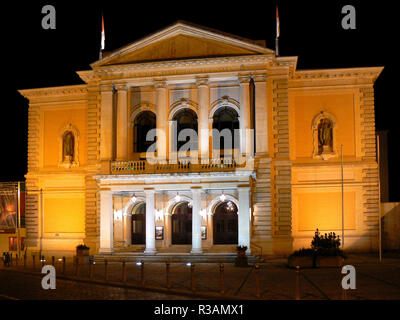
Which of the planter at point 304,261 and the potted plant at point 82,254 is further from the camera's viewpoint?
the potted plant at point 82,254

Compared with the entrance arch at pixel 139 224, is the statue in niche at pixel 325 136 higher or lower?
higher

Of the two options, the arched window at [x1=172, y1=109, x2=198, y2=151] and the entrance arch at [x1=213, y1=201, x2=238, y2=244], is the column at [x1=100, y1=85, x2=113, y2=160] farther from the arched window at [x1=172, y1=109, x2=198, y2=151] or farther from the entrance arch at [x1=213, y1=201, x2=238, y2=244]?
the entrance arch at [x1=213, y1=201, x2=238, y2=244]

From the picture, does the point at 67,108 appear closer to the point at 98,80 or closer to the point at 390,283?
the point at 98,80

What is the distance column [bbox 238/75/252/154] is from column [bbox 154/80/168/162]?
525 cm

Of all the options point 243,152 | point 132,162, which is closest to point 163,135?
point 132,162

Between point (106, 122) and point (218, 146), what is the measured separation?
8.03 meters

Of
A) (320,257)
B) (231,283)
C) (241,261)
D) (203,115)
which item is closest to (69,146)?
(203,115)

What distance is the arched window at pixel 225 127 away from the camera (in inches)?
1411

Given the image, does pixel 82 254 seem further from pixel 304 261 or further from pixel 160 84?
pixel 304 261

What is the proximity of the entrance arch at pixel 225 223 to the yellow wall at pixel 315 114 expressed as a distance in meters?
5.96

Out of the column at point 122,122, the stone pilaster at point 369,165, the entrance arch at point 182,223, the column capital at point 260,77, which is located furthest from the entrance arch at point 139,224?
the stone pilaster at point 369,165

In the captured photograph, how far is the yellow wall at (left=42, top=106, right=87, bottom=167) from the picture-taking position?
39.9m

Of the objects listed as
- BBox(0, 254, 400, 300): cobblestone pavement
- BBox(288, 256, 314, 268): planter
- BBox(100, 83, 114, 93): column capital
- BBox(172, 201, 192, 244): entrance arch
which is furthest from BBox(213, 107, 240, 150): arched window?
BBox(288, 256, 314, 268): planter

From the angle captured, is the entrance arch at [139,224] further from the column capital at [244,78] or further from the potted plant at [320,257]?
the potted plant at [320,257]
